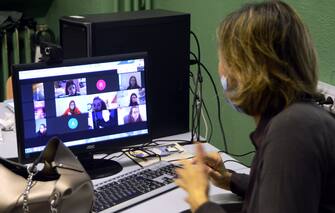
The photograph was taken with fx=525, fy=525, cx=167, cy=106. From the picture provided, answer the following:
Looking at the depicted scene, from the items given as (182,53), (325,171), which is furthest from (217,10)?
(325,171)

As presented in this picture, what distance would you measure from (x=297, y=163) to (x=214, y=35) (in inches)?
62.8

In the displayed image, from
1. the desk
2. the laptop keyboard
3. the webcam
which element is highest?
the webcam

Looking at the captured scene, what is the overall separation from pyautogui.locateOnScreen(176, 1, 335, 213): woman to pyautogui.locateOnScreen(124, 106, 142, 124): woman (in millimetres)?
500

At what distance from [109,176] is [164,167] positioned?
0.20 metres

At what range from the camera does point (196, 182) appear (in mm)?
1390

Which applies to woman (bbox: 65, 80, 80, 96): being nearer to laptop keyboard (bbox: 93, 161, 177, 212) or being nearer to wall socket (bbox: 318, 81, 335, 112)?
laptop keyboard (bbox: 93, 161, 177, 212)

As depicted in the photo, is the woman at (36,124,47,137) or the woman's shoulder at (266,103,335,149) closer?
the woman's shoulder at (266,103,335,149)

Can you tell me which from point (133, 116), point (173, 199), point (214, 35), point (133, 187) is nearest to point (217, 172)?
point (173, 199)

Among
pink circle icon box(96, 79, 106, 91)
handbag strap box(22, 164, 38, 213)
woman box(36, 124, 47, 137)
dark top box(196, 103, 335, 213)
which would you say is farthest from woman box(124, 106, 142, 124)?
dark top box(196, 103, 335, 213)

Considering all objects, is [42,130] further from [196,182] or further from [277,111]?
[277,111]

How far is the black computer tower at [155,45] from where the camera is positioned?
197 centimetres

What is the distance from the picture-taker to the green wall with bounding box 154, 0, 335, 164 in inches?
77.3

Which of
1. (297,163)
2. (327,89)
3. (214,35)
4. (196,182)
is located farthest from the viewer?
(214,35)

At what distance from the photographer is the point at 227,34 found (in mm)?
1307
